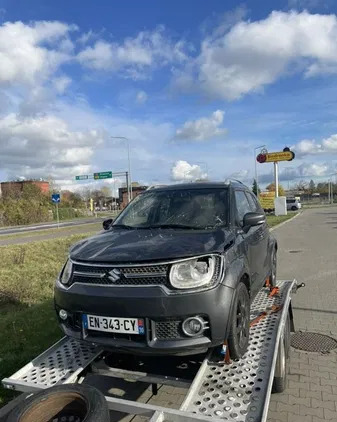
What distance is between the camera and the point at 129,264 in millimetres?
3166

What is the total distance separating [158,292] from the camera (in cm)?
305

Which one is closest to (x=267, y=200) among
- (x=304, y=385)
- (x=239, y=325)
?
(x=304, y=385)

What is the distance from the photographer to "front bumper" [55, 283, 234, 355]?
9.97ft

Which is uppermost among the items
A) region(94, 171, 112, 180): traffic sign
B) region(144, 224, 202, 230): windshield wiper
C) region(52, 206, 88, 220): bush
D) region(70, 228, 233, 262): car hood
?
region(94, 171, 112, 180): traffic sign

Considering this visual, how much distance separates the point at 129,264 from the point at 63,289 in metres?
0.74

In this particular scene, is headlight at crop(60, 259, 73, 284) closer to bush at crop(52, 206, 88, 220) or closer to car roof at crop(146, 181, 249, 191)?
car roof at crop(146, 181, 249, 191)

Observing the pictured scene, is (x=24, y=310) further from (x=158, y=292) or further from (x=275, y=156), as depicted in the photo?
(x=275, y=156)

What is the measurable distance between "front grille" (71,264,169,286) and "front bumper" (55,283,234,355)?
51mm

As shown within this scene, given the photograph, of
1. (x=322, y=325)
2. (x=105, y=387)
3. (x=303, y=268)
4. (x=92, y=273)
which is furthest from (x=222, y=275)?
(x=303, y=268)

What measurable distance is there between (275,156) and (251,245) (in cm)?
3816

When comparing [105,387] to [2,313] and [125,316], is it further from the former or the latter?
[2,313]

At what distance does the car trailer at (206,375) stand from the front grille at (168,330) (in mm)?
355

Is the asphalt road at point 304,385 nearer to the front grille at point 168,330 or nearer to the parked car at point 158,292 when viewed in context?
the parked car at point 158,292

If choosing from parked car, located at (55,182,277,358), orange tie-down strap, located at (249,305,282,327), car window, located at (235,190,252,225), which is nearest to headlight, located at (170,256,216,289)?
parked car, located at (55,182,277,358)
